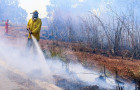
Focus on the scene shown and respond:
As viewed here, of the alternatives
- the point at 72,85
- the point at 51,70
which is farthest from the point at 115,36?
the point at 72,85

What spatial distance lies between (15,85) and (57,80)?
1142 millimetres

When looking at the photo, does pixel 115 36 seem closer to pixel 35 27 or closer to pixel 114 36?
pixel 114 36

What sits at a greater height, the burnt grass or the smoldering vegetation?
the smoldering vegetation

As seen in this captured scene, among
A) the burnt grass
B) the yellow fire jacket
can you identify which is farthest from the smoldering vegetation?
the burnt grass

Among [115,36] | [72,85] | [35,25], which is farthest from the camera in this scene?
[115,36]

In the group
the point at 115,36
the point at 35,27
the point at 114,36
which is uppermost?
the point at 35,27

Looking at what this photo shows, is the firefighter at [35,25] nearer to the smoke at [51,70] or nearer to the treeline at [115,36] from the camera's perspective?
the smoke at [51,70]

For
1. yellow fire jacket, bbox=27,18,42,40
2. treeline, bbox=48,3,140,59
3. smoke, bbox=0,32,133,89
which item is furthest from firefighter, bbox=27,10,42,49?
treeline, bbox=48,3,140,59

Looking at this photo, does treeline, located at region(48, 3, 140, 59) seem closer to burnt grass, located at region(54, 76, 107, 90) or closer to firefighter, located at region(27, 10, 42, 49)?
firefighter, located at region(27, 10, 42, 49)

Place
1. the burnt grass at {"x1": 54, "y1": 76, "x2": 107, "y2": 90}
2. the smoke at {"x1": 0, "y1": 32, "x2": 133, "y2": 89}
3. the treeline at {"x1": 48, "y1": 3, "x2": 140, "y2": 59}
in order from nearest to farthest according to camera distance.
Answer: the burnt grass at {"x1": 54, "y1": 76, "x2": 107, "y2": 90} → the smoke at {"x1": 0, "y1": 32, "x2": 133, "y2": 89} → the treeline at {"x1": 48, "y1": 3, "x2": 140, "y2": 59}

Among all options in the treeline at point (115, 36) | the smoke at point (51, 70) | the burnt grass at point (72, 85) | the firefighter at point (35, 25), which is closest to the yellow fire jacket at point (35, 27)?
the firefighter at point (35, 25)

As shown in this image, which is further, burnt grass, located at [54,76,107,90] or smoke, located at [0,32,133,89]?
smoke, located at [0,32,133,89]

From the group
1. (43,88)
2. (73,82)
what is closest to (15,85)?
(43,88)

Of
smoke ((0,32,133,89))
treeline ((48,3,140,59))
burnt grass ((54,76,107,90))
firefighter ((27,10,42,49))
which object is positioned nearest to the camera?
burnt grass ((54,76,107,90))
